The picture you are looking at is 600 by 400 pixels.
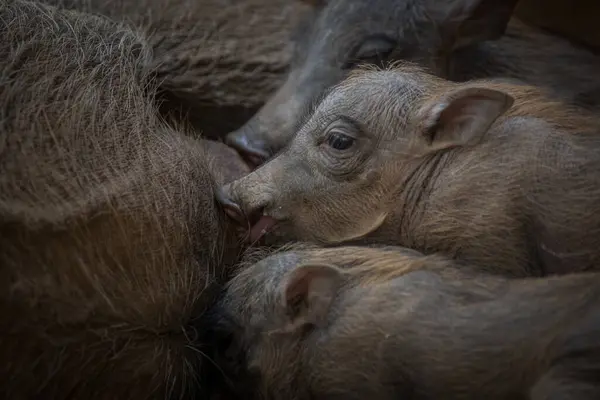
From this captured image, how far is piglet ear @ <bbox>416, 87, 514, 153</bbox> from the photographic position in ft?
5.15

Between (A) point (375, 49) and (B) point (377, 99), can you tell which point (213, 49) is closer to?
(A) point (375, 49)

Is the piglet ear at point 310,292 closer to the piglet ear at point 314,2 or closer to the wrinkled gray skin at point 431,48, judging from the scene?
the wrinkled gray skin at point 431,48

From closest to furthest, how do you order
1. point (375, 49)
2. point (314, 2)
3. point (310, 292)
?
point (310, 292)
point (375, 49)
point (314, 2)

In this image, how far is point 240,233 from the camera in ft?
5.37

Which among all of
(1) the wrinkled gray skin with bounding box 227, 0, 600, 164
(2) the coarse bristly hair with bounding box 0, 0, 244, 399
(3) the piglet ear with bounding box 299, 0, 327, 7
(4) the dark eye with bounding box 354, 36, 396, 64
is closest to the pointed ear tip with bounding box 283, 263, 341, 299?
(2) the coarse bristly hair with bounding box 0, 0, 244, 399

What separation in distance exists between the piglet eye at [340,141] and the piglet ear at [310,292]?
0.32 m

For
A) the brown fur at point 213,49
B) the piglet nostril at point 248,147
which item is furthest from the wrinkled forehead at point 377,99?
the brown fur at point 213,49

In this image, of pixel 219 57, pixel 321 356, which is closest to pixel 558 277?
pixel 321 356

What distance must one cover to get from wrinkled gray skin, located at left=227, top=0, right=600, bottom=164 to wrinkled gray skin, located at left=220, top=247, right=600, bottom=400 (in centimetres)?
65

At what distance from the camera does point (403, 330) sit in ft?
4.10

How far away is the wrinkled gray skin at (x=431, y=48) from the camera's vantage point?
6.74 feet

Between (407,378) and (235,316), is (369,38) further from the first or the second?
(407,378)

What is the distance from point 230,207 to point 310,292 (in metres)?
0.30

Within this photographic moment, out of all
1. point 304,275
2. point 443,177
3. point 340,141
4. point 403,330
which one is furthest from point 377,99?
point 403,330
